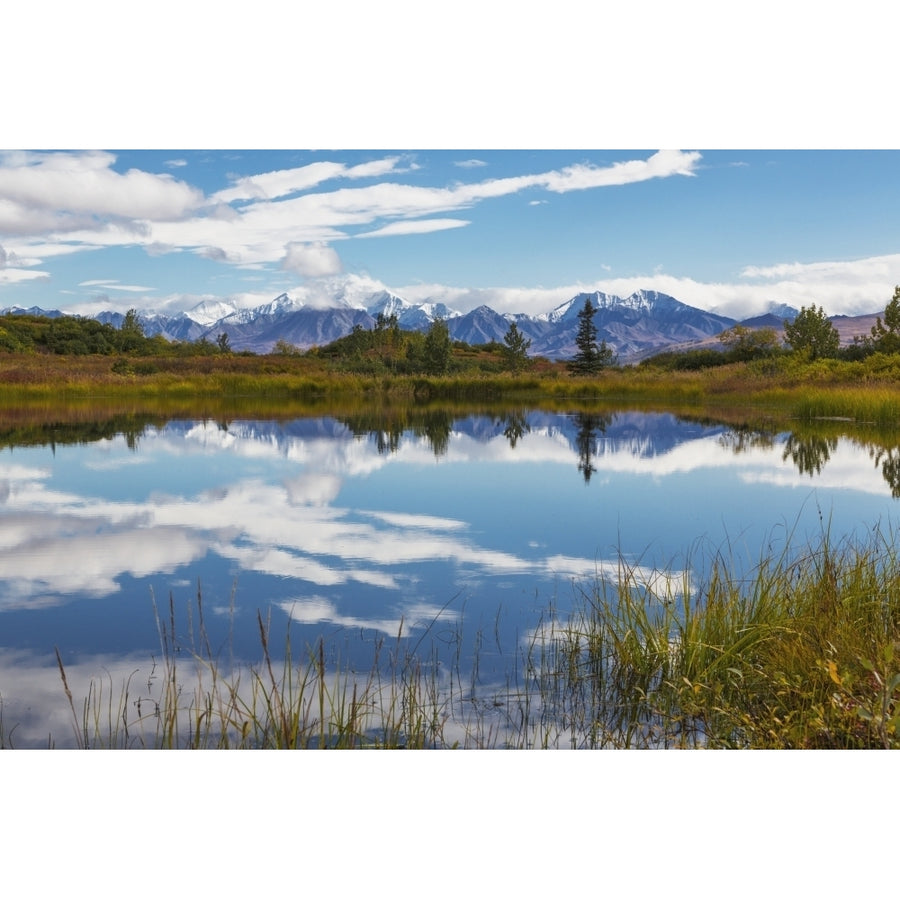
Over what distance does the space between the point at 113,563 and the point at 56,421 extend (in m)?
16.9

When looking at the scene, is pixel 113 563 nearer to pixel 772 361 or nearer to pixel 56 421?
pixel 56 421

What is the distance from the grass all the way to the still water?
27 cm

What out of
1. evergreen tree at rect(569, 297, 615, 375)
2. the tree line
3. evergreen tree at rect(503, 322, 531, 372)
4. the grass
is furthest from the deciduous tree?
the grass

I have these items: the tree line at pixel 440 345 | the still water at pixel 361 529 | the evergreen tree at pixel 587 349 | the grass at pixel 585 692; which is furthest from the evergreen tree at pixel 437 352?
the grass at pixel 585 692

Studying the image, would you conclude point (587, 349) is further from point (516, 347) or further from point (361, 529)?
point (361, 529)

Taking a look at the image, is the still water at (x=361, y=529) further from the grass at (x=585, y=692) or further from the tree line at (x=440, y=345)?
the tree line at (x=440, y=345)

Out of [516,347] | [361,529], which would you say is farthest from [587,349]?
[361,529]

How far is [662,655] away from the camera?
13.8 ft

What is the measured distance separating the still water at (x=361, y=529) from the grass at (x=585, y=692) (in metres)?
0.27

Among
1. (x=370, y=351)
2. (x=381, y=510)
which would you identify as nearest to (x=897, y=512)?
(x=381, y=510)

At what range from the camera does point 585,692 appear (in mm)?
4172

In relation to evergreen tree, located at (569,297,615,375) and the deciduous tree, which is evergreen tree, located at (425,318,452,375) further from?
the deciduous tree

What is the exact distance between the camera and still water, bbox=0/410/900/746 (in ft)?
17.6

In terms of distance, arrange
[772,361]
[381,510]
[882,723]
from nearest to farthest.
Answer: [882,723] < [381,510] < [772,361]
